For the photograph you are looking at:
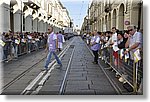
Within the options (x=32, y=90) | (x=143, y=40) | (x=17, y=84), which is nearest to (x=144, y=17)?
(x=143, y=40)

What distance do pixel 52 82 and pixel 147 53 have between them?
12.3 feet

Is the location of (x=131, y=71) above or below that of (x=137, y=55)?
below

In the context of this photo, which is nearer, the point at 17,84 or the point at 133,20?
the point at 17,84

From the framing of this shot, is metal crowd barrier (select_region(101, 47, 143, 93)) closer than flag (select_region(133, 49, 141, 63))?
No

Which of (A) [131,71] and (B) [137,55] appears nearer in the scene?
(B) [137,55]

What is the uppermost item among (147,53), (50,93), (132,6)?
(132,6)

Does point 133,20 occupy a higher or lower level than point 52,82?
higher

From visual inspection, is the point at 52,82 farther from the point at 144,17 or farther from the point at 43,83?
the point at 144,17

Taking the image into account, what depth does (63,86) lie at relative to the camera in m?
Result: 9.04

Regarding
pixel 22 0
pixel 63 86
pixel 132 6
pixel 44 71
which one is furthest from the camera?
pixel 22 0

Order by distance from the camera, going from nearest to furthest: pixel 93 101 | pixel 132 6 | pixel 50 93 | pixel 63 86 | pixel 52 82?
pixel 93 101, pixel 50 93, pixel 63 86, pixel 52 82, pixel 132 6

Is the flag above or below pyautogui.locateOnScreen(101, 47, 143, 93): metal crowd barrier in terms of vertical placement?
above

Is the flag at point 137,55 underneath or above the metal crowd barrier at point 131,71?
above

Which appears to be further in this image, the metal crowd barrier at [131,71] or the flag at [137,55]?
the metal crowd barrier at [131,71]
